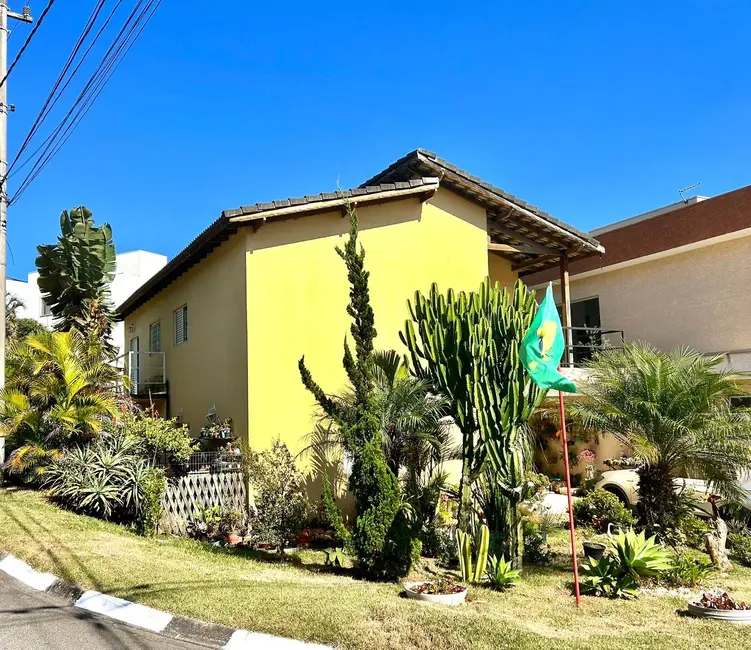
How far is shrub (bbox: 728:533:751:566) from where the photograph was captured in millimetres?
10461

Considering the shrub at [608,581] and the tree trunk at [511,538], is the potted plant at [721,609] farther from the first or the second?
the tree trunk at [511,538]

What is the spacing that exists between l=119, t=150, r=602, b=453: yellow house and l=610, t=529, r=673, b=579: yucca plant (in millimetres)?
5996

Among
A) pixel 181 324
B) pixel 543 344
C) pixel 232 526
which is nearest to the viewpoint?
pixel 543 344

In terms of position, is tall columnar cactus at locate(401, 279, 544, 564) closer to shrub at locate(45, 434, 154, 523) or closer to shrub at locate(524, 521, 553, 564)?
shrub at locate(524, 521, 553, 564)

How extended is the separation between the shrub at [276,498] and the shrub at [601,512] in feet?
17.7

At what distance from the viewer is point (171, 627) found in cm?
598

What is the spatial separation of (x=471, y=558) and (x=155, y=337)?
13.9m

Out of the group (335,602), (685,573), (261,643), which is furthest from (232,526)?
(685,573)

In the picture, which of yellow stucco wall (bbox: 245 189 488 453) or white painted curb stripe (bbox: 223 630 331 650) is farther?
yellow stucco wall (bbox: 245 189 488 453)

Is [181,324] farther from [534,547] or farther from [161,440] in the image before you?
[534,547]

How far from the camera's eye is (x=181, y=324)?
16.8m

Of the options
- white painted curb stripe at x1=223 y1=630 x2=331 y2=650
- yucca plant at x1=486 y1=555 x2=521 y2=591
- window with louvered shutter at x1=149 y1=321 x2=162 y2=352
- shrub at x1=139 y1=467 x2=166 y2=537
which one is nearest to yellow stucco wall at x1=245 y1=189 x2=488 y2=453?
shrub at x1=139 y1=467 x2=166 y2=537

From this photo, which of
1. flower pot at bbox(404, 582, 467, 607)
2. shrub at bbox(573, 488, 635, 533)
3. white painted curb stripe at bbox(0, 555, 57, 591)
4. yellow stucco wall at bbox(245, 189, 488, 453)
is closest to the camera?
flower pot at bbox(404, 582, 467, 607)

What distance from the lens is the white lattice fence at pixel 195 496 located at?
1072 centimetres
